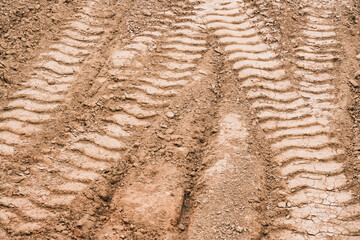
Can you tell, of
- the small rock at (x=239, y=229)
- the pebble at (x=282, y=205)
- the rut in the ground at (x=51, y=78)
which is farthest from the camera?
the rut in the ground at (x=51, y=78)

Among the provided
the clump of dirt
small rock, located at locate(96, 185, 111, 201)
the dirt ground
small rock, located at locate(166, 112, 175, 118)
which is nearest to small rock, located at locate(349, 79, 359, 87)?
the dirt ground

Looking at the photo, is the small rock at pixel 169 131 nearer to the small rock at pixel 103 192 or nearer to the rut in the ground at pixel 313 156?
the small rock at pixel 103 192

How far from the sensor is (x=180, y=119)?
8.21 feet

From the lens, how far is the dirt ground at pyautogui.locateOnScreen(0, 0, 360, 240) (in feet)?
6.79

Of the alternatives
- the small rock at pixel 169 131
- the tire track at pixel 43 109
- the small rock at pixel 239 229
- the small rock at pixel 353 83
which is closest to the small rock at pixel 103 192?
the tire track at pixel 43 109

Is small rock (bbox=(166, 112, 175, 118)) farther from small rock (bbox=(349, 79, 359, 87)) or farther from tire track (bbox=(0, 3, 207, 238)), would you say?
small rock (bbox=(349, 79, 359, 87))

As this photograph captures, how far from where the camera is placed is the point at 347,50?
9.47ft

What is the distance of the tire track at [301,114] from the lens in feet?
6.82

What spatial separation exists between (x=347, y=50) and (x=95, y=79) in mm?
2443

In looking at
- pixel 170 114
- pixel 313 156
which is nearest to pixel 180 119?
pixel 170 114

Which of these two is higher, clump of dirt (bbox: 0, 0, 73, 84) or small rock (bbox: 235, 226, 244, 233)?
clump of dirt (bbox: 0, 0, 73, 84)

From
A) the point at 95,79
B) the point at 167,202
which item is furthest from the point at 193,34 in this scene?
the point at 167,202

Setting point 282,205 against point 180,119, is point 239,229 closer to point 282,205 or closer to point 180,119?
point 282,205

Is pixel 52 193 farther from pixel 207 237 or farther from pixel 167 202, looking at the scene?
pixel 207 237
